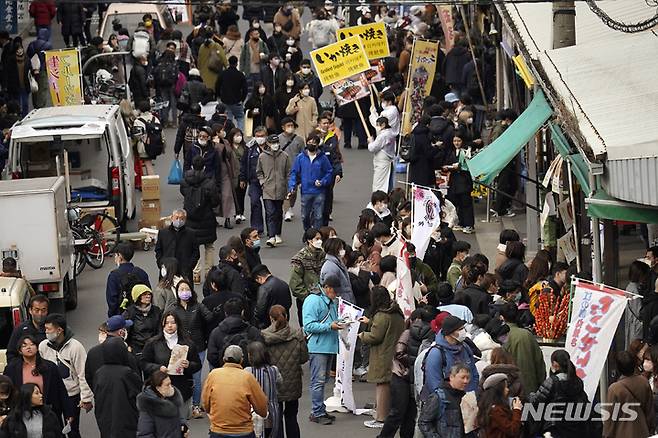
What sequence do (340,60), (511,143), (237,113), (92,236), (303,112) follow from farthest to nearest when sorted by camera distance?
(237,113) → (303,112) → (340,60) → (92,236) → (511,143)

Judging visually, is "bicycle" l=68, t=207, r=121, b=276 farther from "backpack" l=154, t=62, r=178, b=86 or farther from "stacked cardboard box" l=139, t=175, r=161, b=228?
"backpack" l=154, t=62, r=178, b=86

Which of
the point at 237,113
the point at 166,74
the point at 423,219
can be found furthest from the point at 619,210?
the point at 166,74

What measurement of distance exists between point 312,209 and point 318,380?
23.1 feet

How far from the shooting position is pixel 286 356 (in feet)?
49.1

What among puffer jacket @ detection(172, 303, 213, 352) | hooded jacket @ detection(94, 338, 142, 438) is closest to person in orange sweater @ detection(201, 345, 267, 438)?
hooded jacket @ detection(94, 338, 142, 438)

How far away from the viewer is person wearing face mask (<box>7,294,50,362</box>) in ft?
49.1

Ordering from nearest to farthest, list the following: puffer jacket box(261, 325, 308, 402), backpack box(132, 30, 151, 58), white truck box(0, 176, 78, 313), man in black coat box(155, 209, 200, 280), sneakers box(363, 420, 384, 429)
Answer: puffer jacket box(261, 325, 308, 402), sneakers box(363, 420, 384, 429), white truck box(0, 176, 78, 313), man in black coat box(155, 209, 200, 280), backpack box(132, 30, 151, 58)

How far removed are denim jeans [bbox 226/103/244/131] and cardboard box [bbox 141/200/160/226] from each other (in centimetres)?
700

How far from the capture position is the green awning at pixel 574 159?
47.6ft

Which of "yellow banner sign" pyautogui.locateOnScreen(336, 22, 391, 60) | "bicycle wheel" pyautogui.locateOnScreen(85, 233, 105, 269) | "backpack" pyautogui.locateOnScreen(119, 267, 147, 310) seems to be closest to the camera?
"backpack" pyautogui.locateOnScreen(119, 267, 147, 310)

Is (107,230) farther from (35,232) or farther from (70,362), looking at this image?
(70,362)

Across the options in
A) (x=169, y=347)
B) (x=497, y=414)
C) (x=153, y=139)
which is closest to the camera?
(x=497, y=414)

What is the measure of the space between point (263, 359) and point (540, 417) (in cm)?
254

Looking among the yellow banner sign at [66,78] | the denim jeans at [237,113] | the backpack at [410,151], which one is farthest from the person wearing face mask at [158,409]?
the denim jeans at [237,113]
